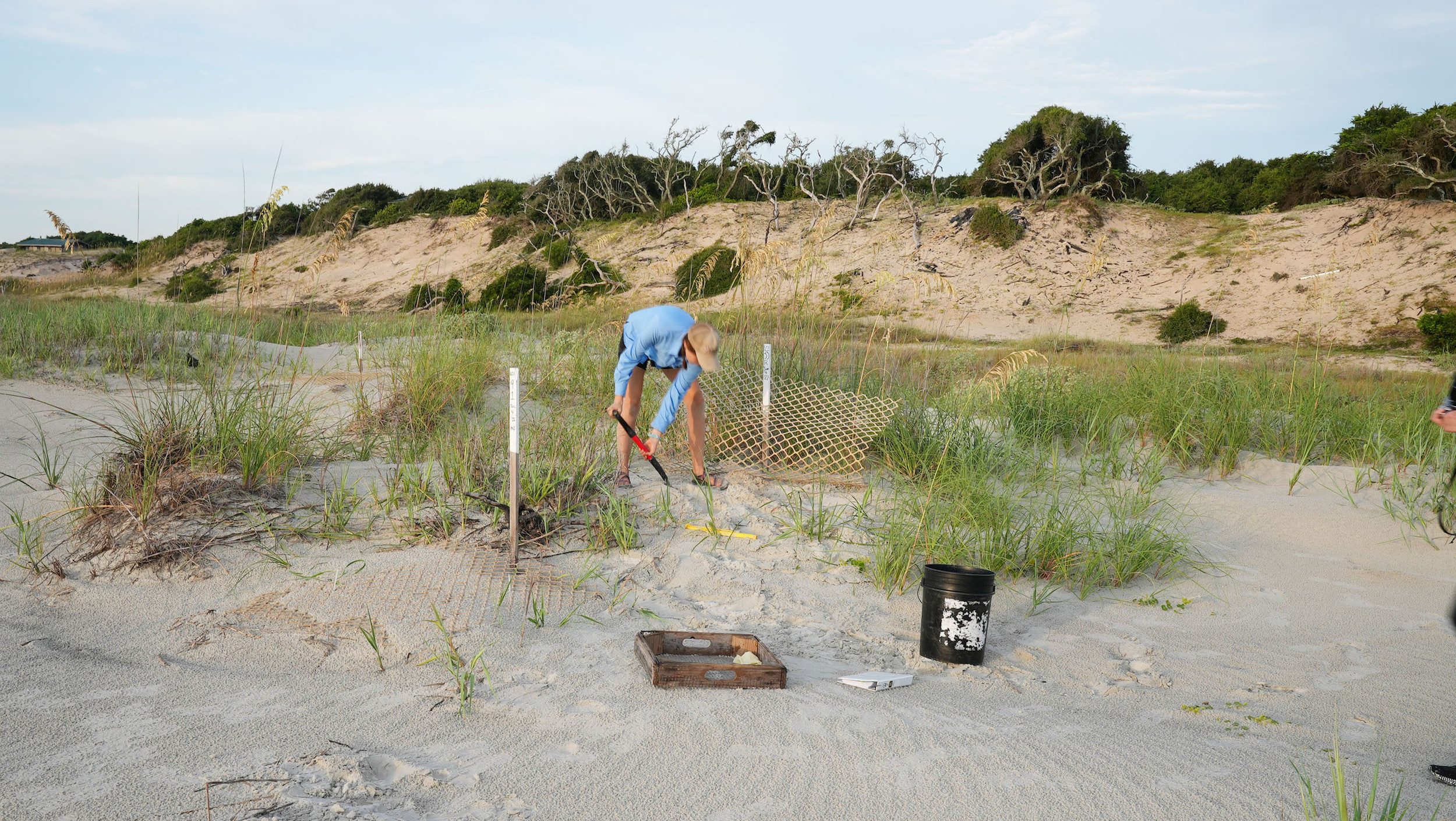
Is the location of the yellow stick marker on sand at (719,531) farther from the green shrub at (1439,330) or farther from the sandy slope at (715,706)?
the green shrub at (1439,330)

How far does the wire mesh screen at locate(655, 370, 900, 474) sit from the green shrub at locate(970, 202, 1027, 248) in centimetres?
1970

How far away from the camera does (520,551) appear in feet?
13.3

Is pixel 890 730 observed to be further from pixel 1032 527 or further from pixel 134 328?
pixel 134 328

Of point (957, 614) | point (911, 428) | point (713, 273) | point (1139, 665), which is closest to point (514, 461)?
point (957, 614)

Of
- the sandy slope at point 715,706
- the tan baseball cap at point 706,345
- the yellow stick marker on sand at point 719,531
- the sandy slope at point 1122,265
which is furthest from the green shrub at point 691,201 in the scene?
the sandy slope at point 715,706

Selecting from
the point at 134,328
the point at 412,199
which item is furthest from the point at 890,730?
the point at 412,199

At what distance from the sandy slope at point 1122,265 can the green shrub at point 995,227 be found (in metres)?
0.35

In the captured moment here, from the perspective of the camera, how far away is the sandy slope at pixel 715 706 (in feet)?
7.28

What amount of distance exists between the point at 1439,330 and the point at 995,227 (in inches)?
426

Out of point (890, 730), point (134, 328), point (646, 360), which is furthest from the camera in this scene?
point (134, 328)

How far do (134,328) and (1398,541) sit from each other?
34.8 feet

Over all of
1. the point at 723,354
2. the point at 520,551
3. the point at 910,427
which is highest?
the point at 723,354

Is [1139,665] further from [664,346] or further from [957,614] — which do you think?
[664,346]

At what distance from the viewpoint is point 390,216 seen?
1326 inches
